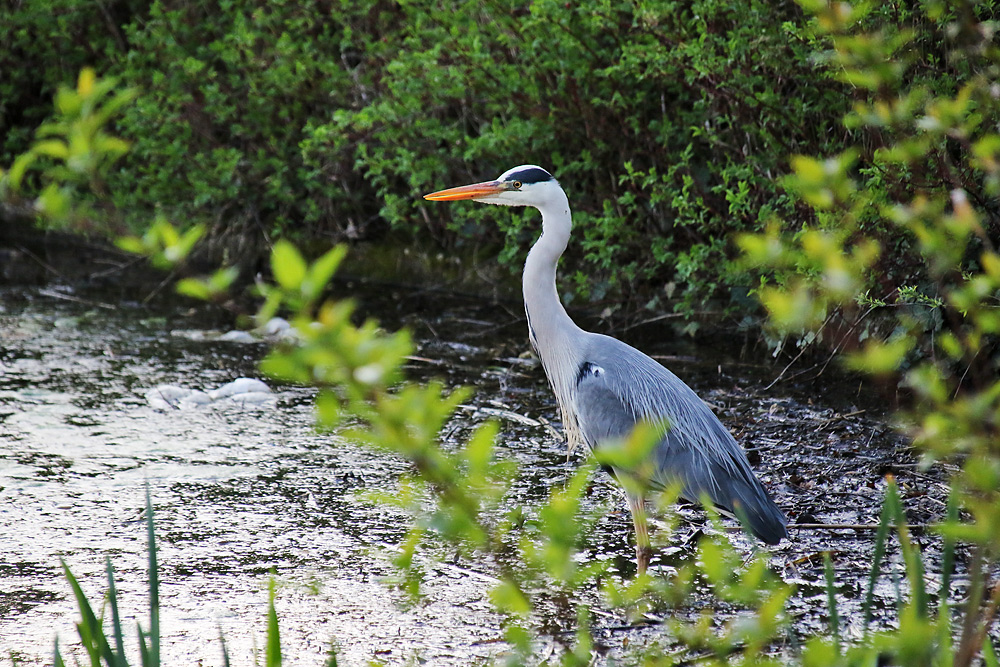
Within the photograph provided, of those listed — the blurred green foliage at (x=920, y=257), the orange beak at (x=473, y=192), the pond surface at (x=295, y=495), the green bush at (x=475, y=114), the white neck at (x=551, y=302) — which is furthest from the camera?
the green bush at (x=475, y=114)

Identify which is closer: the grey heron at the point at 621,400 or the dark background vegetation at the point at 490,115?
the grey heron at the point at 621,400

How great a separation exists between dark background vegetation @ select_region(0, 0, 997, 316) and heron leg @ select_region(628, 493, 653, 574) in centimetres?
130

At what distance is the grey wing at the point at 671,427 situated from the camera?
335cm

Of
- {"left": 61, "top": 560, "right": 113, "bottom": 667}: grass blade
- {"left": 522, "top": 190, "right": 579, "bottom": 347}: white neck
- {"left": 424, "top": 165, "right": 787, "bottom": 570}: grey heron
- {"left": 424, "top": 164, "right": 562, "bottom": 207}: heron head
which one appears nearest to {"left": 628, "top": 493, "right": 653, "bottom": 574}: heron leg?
{"left": 424, "top": 165, "right": 787, "bottom": 570}: grey heron

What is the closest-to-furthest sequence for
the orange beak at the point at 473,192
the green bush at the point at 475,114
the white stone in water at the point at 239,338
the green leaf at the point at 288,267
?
the green leaf at the point at 288,267, the orange beak at the point at 473,192, the green bush at the point at 475,114, the white stone in water at the point at 239,338

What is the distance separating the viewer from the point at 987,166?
4.64ft

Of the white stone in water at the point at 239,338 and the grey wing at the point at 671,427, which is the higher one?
the white stone in water at the point at 239,338

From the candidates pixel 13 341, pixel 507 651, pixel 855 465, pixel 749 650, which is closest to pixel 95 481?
pixel 507 651

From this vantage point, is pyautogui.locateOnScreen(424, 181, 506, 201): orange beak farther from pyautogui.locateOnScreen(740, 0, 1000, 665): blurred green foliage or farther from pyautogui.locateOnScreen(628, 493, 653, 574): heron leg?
pyautogui.locateOnScreen(628, 493, 653, 574): heron leg

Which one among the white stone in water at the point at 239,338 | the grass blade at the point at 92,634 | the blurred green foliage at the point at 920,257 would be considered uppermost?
the white stone in water at the point at 239,338

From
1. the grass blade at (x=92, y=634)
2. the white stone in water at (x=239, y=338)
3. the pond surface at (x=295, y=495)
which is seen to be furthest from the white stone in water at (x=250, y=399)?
the grass blade at (x=92, y=634)

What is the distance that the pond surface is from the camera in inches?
117

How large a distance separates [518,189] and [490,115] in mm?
2767

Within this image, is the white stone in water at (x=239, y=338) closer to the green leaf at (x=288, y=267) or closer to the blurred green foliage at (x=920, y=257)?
the blurred green foliage at (x=920, y=257)
